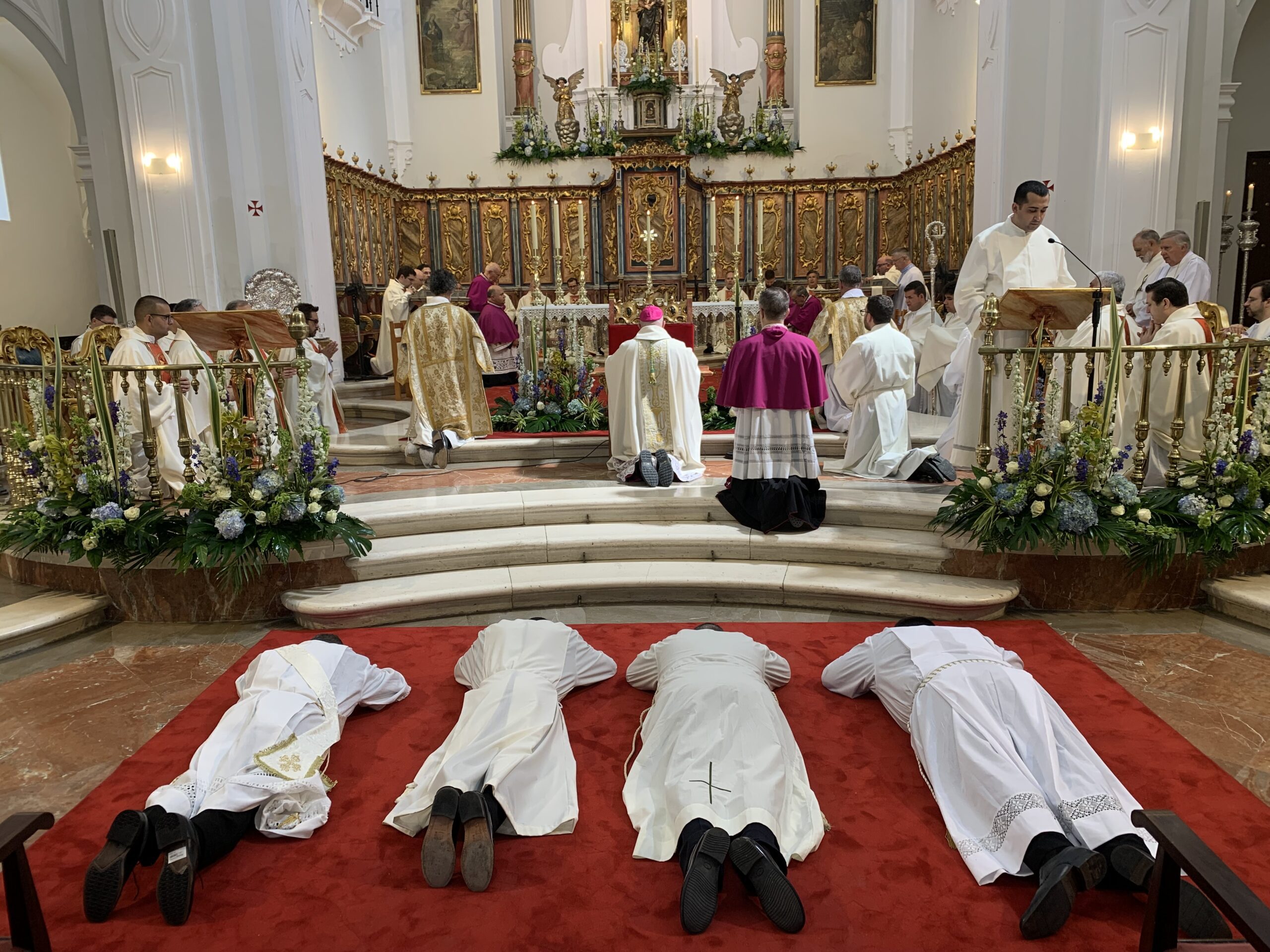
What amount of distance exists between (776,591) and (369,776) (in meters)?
2.62

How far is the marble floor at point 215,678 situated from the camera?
138 inches

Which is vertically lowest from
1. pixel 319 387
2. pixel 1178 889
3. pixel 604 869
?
pixel 604 869

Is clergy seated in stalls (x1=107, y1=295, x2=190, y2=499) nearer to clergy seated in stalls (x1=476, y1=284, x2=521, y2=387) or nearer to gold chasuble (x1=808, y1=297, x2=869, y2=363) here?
clergy seated in stalls (x1=476, y1=284, x2=521, y2=387)

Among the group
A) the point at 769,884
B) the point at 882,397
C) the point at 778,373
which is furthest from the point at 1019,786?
the point at 882,397

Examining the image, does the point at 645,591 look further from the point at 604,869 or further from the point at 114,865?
the point at 114,865

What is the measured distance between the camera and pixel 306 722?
326 cm

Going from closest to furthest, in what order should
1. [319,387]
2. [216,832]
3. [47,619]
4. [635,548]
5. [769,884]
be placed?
[769,884] → [216,832] → [47,619] → [635,548] → [319,387]

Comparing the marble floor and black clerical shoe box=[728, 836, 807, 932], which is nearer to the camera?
black clerical shoe box=[728, 836, 807, 932]

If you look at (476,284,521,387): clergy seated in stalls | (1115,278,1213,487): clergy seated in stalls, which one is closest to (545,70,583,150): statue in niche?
(476,284,521,387): clergy seated in stalls

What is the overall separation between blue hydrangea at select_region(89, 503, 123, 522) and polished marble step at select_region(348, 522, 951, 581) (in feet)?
4.14

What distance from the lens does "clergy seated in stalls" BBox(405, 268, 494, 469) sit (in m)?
7.72

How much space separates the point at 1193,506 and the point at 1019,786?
2860 millimetres

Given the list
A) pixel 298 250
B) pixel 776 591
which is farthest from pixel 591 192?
pixel 776 591

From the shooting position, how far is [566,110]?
16672mm
